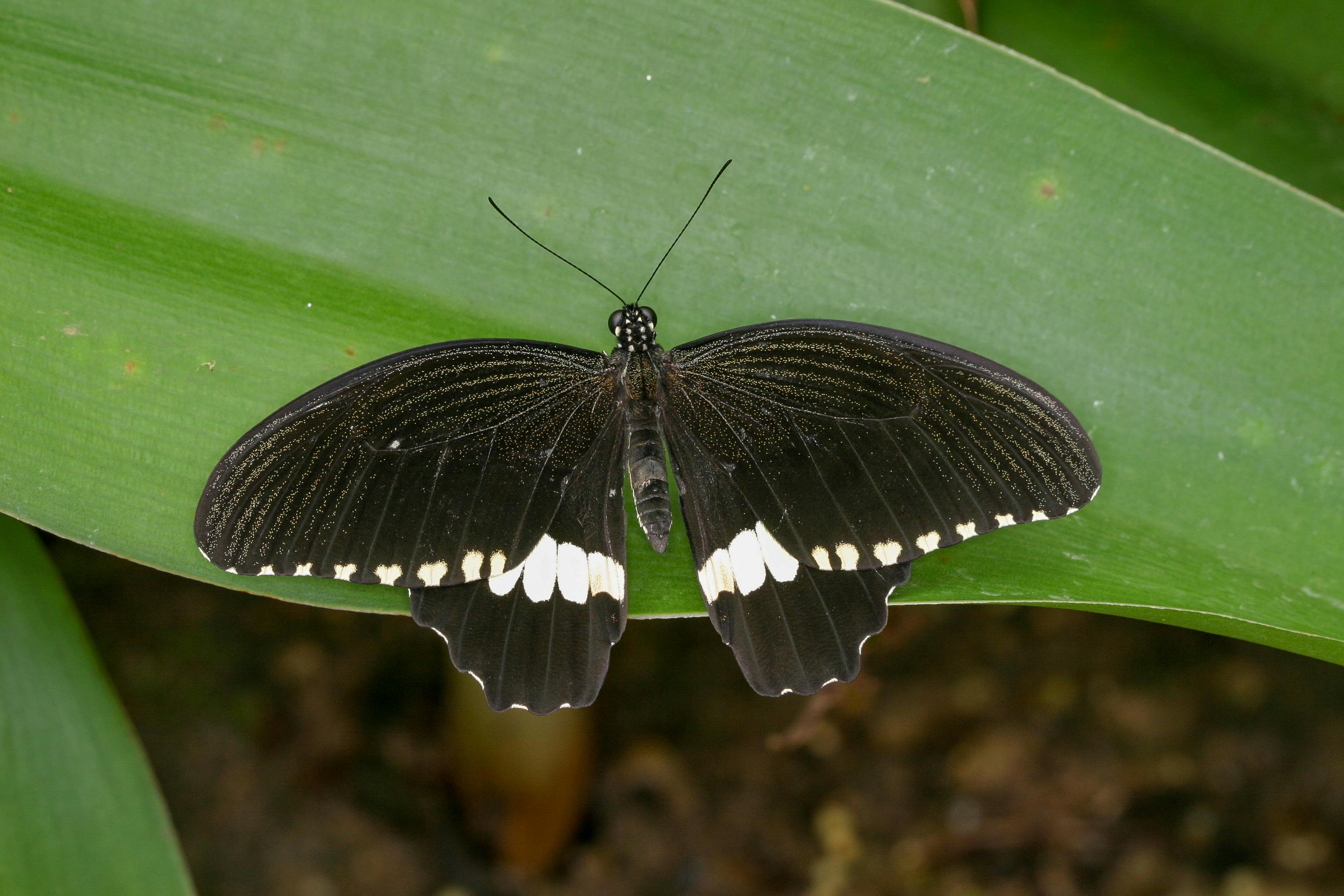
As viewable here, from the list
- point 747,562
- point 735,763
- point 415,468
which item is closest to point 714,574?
point 747,562

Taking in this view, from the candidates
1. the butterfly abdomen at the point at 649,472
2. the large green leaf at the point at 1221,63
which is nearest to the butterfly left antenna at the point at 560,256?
the butterfly abdomen at the point at 649,472

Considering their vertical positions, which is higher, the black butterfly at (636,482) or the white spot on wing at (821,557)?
the black butterfly at (636,482)

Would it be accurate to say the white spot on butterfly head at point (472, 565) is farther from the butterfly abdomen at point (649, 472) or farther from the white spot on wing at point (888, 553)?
the white spot on wing at point (888, 553)

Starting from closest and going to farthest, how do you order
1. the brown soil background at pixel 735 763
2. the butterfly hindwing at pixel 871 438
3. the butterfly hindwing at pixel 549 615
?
the butterfly hindwing at pixel 871 438, the butterfly hindwing at pixel 549 615, the brown soil background at pixel 735 763

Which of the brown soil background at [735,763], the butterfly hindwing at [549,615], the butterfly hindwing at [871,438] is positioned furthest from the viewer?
the brown soil background at [735,763]

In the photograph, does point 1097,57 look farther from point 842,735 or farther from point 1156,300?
point 842,735

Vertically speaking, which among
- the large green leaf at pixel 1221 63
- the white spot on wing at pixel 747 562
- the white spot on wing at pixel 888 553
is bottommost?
the white spot on wing at pixel 888 553
